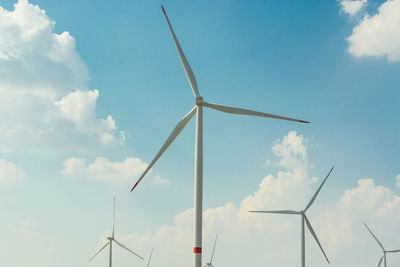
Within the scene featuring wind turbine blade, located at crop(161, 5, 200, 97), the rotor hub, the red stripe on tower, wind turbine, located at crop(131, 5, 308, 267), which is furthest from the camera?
wind turbine blade, located at crop(161, 5, 200, 97)

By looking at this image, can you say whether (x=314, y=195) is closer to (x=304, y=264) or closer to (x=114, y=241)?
(x=304, y=264)

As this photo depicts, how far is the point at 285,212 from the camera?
278 ft

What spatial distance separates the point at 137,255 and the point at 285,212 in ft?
92.3

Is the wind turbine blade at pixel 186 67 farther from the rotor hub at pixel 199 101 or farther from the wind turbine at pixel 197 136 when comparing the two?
the rotor hub at pixel 199 101

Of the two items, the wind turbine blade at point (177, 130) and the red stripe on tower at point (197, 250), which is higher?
the wind turbine blade at point (177, 130)

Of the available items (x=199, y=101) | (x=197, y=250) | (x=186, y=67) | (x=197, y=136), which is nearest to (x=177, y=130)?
(x=199, y=101)

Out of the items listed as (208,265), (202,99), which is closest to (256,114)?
(202,99)

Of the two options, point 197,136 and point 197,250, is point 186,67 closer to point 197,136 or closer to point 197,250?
point 197,136

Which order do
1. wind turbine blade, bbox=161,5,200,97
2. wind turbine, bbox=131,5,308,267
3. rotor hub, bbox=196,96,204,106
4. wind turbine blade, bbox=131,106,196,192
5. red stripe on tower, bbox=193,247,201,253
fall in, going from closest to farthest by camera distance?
red stripe on tower, bbox=193,247,201,253 → wind turbine, bbox=131,5,308,267 → rotor hub, bbox=196,96,204,106 → wind turbine blade, bbox=131,106,196,192 → wind turbine blade, bbox=161,5,200,97

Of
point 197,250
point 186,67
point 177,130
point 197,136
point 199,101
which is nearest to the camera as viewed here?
point 197,250

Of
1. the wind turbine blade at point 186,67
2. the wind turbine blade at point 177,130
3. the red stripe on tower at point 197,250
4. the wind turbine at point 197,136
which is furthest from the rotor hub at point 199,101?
the red stripe on tower at point 197,250

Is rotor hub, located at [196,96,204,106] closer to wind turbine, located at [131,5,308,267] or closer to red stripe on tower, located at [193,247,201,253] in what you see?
wind turbine, located at [131,5,308,267]

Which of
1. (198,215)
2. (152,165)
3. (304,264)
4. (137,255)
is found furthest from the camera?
(137,255)

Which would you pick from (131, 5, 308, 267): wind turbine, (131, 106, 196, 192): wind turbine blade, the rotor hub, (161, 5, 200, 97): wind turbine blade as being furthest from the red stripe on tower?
(161, 5, 200, 97): wind turbine blade
